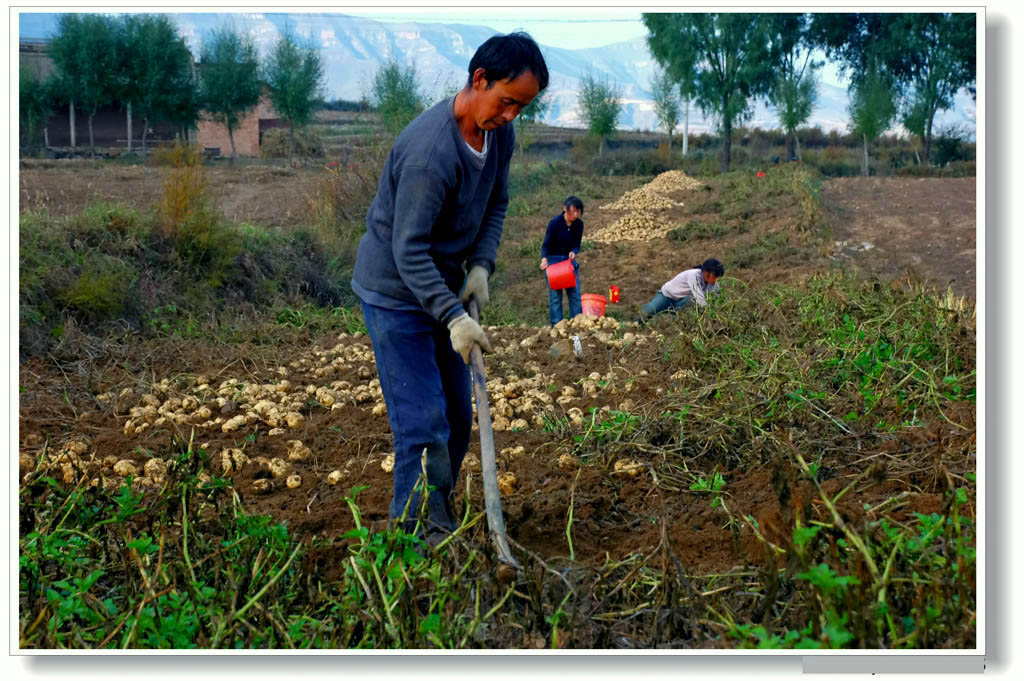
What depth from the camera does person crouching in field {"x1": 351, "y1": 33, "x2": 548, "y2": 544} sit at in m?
2.44

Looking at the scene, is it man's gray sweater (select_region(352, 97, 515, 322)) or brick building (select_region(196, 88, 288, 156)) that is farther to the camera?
brick building (select_region(196, 88, 288, 156))

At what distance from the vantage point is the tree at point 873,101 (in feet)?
17.7

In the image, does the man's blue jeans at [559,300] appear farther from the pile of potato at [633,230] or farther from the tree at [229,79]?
the tree at [229,79]

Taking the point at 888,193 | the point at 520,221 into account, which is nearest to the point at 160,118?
the point at 520,221

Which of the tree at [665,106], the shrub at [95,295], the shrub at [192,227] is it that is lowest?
the shrub at [95,295]

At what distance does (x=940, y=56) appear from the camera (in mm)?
3715

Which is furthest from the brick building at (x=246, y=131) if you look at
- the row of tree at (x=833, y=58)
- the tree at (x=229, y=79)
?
the row of tree at (x=833, y=58)

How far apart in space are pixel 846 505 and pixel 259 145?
16888 mm

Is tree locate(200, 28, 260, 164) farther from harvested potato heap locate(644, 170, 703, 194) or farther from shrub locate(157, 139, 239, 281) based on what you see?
harvested potato heap locate(644, 170, 703, 194)

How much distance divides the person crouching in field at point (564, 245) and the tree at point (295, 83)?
1426 cm

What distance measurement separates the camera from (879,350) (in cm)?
446

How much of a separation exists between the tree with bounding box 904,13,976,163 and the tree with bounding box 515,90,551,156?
13.3 metres

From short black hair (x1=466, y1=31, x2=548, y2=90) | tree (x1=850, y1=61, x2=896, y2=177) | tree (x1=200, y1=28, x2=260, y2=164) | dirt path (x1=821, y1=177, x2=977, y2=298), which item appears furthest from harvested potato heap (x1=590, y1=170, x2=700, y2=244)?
short black hair (x1=466, y1=31, x2=548, y2=90)

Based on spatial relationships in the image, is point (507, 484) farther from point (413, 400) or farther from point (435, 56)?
point (435, 56)
